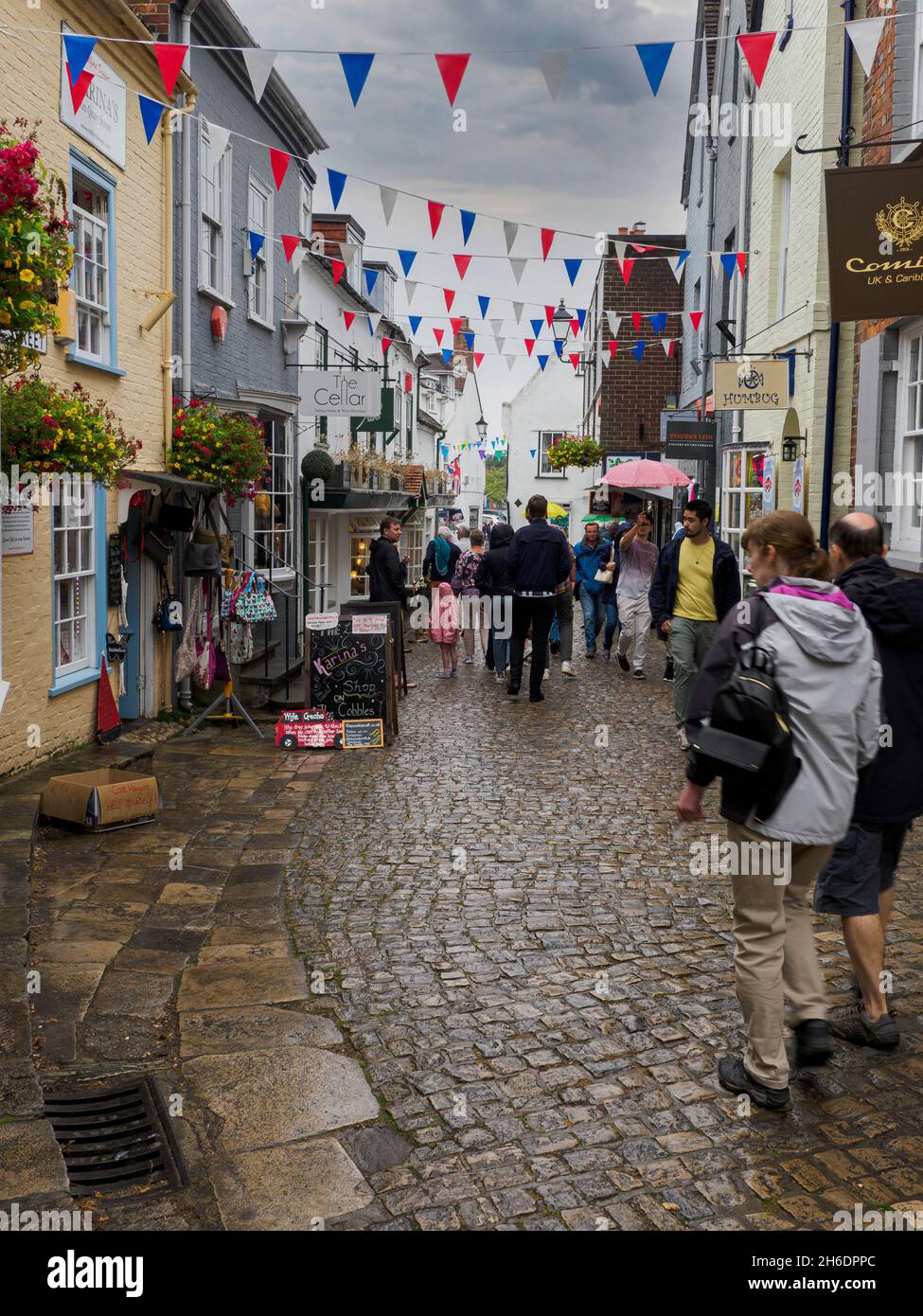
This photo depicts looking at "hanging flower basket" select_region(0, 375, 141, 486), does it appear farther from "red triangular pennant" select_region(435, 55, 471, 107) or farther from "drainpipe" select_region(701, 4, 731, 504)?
"drainpipe" select_region(701, 4, 731, 504)

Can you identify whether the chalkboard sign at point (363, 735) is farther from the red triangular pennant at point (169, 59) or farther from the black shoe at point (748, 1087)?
Answer: the black shoe at point (748, 1087)

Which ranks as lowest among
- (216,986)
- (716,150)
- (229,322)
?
(216,986)

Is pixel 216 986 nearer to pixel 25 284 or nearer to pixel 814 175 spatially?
pixel 25 284

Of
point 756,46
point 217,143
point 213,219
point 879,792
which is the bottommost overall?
point 879,792

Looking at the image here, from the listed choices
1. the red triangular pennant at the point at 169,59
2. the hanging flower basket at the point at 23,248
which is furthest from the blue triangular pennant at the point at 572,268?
the hanging flower basket at the point at 23,248

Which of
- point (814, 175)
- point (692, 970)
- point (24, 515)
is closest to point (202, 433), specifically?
point (24, 515)

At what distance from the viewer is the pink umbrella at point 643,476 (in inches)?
660

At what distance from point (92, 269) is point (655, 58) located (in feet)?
16.6

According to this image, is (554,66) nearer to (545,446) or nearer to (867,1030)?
(867,1030)

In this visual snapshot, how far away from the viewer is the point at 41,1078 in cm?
410


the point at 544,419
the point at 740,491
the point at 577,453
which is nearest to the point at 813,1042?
the point at 740,491

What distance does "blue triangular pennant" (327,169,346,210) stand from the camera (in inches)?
362

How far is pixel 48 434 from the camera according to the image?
6.86 m

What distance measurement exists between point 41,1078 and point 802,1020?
256 centimetres
